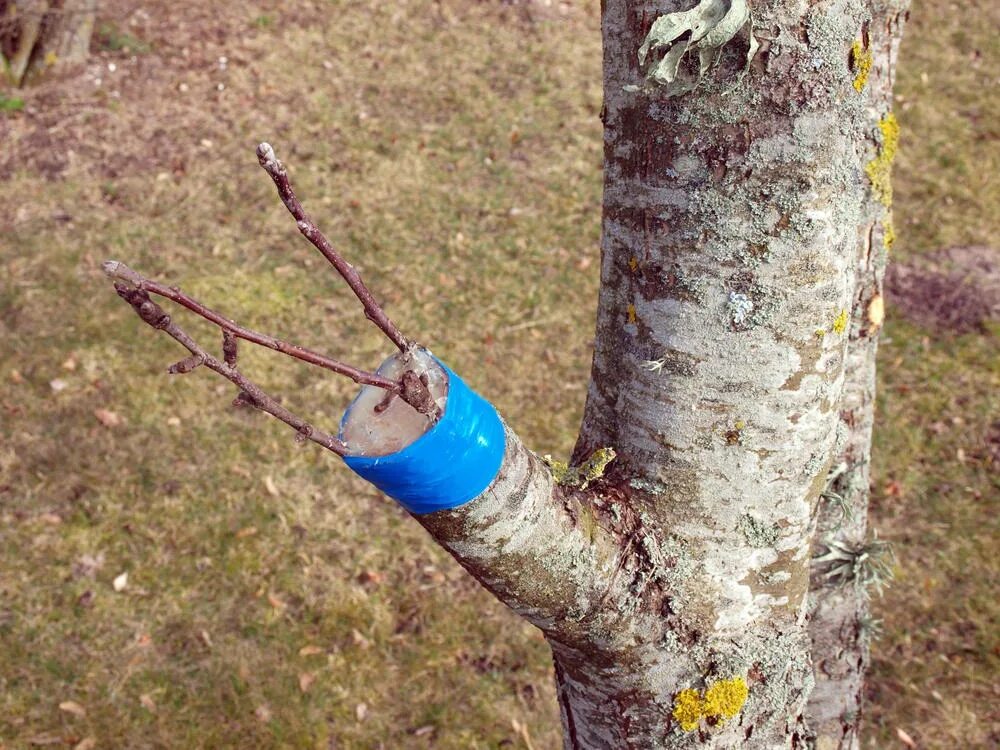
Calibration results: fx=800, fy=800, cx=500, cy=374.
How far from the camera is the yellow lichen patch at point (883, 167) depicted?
2318mm

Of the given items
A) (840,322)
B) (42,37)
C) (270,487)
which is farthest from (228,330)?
(42,37)

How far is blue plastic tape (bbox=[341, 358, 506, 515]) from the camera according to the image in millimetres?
1156

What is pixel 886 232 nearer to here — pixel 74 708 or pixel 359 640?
pixel 359 640

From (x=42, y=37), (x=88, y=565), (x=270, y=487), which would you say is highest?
(x=42, y=37)

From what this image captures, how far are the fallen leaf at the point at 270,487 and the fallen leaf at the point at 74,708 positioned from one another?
136 cm

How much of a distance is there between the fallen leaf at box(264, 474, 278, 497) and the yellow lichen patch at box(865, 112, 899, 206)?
347cm

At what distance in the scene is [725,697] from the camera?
155 cm

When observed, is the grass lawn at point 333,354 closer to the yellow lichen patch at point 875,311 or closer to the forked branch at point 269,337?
the yellow lichen patch at point 875,311

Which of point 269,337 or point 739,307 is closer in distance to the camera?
point 269,337

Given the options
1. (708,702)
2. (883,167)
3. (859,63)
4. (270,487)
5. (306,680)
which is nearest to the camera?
(859,63)

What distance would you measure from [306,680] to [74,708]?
3.46ft

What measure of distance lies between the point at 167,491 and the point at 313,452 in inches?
32.8

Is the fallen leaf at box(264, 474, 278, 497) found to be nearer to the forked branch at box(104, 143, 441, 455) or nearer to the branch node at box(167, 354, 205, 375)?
the forked branch at box(104, 143, 441, 455)

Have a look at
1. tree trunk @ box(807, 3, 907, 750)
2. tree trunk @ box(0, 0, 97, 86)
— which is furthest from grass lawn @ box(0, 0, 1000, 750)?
tree trunk @ box(807, 3, 907, 750)
